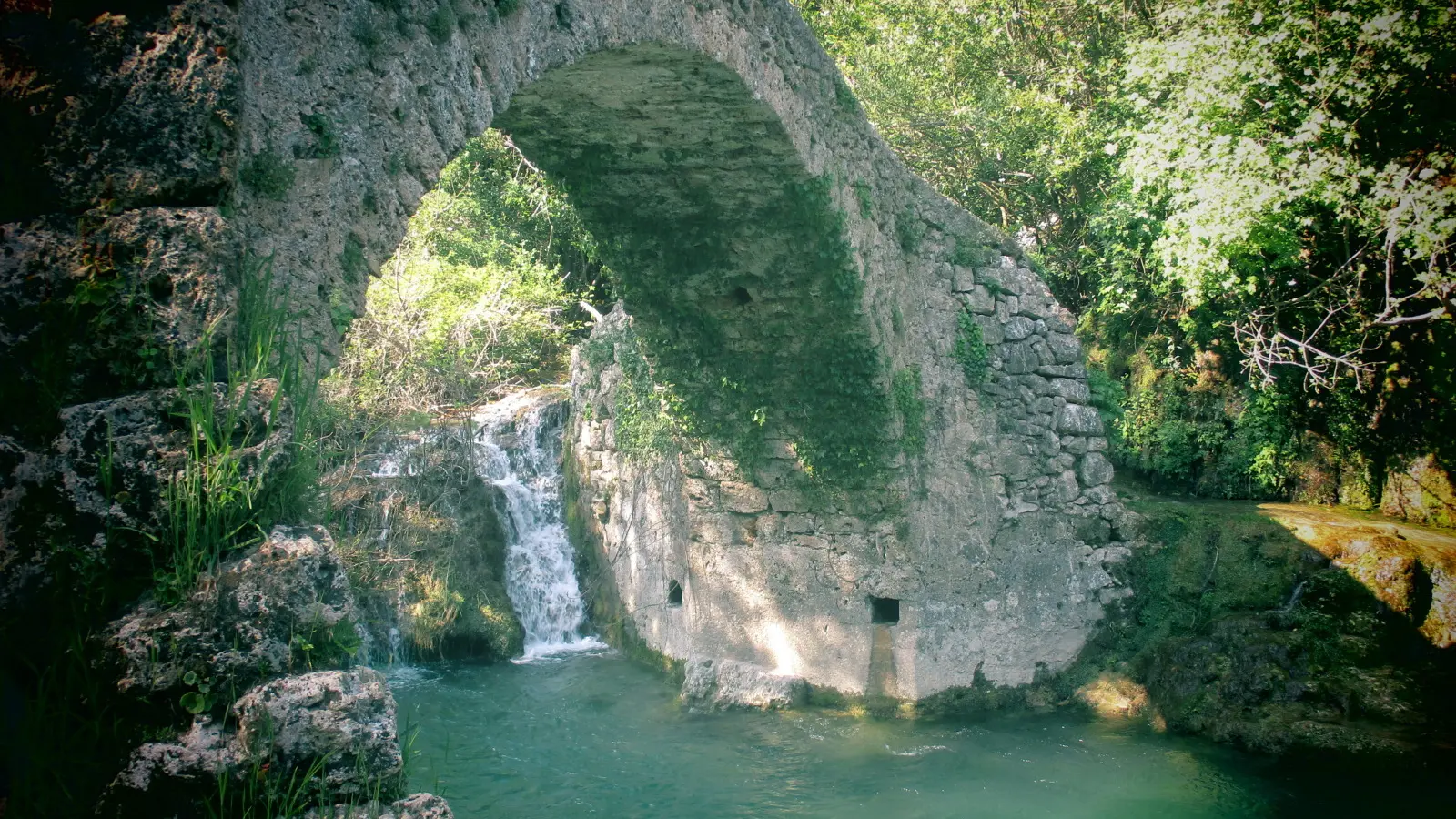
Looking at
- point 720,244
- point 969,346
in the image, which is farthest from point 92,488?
point 969,346

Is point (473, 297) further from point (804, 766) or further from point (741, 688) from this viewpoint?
point (804, 766)

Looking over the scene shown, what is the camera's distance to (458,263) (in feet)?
39.4

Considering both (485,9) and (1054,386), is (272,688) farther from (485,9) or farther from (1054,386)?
(1054,386)

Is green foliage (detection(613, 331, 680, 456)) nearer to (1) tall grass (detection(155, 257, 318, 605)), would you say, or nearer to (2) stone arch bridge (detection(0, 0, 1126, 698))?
(2) stone arch bridge (detection(0, 0, 1126, 698))

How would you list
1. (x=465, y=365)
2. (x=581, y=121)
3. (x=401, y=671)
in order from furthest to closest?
(x=465, y=365), (x=401, y=671), (x=581, y=121)

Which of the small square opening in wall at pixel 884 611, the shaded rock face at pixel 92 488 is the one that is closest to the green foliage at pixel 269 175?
the shaded rock face at pixel 92 488

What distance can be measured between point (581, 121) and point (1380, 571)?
5.58m

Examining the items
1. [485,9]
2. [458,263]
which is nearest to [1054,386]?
[485,9]

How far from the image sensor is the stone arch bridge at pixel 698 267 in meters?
2.01

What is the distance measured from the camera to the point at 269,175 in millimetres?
2412

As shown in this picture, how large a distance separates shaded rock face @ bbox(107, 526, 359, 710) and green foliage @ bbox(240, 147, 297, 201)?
0.86 metres

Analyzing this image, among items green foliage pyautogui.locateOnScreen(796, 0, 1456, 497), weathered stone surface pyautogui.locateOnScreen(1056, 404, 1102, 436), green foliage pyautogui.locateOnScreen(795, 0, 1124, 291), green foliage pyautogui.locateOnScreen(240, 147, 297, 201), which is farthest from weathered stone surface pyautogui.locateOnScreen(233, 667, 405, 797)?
green foliage pyautogui.locateOnScreen(795, 0, 1124, 291)

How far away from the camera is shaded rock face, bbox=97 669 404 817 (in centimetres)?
184

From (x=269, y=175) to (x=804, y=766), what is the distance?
5.04 m
